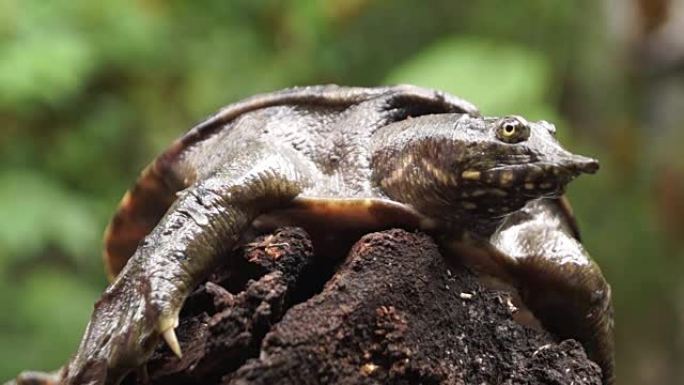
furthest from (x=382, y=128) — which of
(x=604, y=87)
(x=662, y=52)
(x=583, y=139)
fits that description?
(x=662, y=52)

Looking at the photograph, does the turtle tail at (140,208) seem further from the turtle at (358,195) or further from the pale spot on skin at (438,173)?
the pale spot on skin at (438,173)

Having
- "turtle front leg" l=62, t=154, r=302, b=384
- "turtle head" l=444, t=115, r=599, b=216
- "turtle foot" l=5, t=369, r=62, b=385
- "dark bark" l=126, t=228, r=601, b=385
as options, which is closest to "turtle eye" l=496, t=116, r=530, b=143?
"turtle head" l=444, t=115, r=599, b=216

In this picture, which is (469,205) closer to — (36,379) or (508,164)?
(508,164)

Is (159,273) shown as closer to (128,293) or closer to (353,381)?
(128,293)

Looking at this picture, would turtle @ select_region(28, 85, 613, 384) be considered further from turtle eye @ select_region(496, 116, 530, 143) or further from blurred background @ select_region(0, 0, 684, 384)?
blurred background @ select_region(0, 0, 684, 384)

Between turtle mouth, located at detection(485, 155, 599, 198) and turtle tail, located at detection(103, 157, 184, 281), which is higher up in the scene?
turtle tail, located at detection(103, 157, 184, 281)
